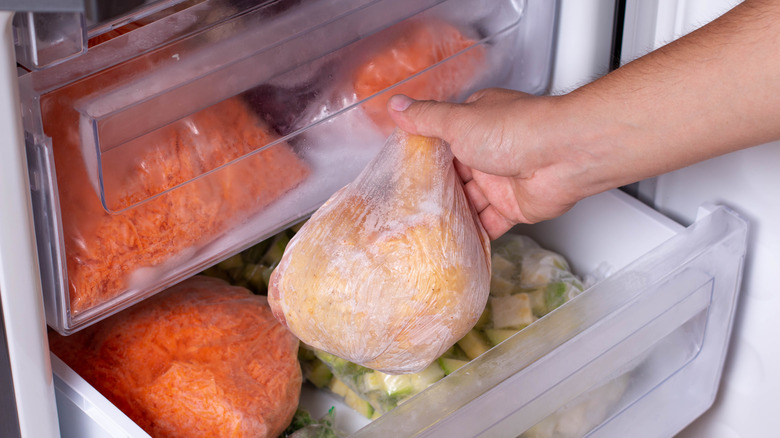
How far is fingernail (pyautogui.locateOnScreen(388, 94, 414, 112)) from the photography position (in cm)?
78

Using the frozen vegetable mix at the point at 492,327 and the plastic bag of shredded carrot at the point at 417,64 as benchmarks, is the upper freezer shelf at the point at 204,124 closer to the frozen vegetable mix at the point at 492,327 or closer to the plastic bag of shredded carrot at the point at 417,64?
the plastic bag of shredded carrot at the point at 417,64

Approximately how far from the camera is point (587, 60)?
0.96 meters

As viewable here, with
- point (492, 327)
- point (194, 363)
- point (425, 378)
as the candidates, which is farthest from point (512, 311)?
point (194, 363)

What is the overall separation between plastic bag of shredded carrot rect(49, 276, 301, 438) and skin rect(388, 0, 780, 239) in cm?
30

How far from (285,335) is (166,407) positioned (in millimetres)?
163

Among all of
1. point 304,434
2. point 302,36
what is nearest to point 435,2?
point 302,36

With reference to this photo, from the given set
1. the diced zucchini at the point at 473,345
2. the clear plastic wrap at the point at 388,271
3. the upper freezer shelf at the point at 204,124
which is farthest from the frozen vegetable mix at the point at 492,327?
the upper freezer shelf at the point at 204,124

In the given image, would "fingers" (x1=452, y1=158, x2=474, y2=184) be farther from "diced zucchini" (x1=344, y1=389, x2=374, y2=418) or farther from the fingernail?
"diced zucchini" (x1=344, y1=389, x2=374, y2=418)

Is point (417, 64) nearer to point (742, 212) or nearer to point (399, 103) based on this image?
point (399, 103)

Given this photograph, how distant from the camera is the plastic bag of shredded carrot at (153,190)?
631mm

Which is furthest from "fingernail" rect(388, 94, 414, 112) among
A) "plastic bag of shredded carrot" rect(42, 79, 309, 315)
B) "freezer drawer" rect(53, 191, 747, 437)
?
"freezer drawer" rect(53, 191, 747, 437)

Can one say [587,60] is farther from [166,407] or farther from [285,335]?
[166,407]

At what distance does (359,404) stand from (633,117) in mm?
464

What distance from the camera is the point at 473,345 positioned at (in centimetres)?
92
